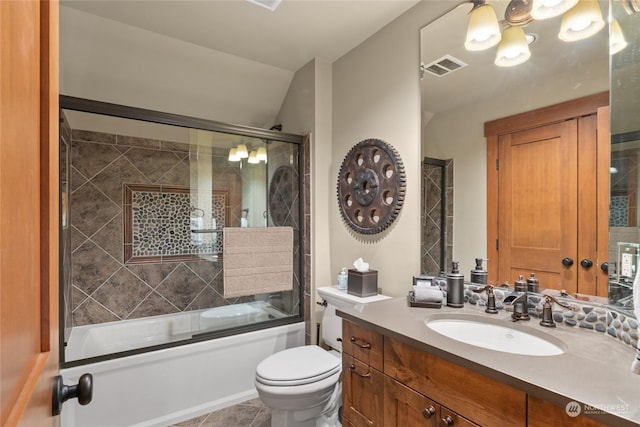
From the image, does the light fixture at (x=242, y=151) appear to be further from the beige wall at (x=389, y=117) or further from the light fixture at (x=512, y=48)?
the light fixture at (x=512, y=48)

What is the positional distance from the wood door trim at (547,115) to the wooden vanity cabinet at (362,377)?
113cm

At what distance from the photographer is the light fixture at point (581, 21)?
127 centimetres

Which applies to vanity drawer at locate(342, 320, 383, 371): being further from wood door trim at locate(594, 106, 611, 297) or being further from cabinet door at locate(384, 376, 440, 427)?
wood door trim at locate(594, 106, 611, 297)

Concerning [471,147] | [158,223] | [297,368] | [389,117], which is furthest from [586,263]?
[158,223]

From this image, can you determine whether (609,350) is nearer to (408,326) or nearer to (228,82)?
(408,326)

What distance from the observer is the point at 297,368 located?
1869mm

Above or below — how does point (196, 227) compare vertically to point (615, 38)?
below

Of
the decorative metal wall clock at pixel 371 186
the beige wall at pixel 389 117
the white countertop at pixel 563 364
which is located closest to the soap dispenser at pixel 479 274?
the white countertop at pixel 563 364

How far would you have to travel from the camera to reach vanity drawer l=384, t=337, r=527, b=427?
901 millimetres

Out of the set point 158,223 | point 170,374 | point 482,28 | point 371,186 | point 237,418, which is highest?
point 482,28

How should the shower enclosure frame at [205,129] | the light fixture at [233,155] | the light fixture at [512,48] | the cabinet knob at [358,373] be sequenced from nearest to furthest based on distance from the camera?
the cabinet knob at [358,373]
the light fixture at [512,48]
the shower enclosure frame at [205,129]
the light fixture at [233,155]

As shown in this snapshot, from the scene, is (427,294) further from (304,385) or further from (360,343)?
(304,385)

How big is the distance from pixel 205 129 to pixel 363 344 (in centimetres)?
186

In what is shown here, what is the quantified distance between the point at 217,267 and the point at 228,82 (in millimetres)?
1602
